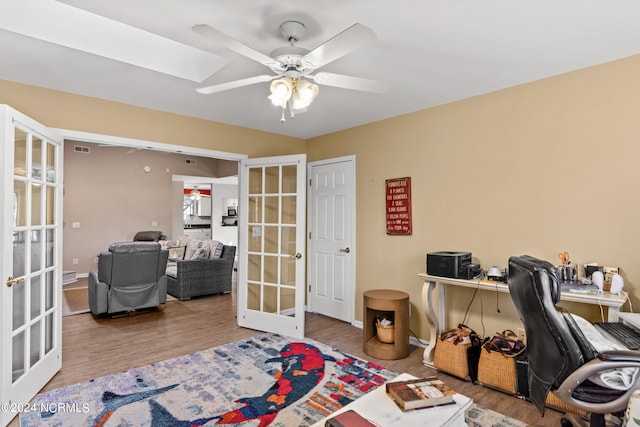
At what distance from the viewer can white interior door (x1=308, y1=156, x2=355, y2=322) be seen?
436cm

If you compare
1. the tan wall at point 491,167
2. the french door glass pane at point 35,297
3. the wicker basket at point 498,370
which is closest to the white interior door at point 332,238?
the tan wall at point 491,167

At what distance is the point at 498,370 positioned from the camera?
2.60 m

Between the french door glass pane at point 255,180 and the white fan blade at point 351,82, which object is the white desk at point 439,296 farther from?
the french door glass pane at point 255,180

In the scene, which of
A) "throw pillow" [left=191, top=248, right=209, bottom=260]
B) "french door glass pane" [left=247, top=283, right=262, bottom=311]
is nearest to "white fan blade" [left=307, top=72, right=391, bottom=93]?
"french door glass pane" [left=247, top=283, right=262, bottom=311]

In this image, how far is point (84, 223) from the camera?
287 inches

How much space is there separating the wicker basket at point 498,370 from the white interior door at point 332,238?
1845mm

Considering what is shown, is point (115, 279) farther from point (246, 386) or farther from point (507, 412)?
point (507, 412)

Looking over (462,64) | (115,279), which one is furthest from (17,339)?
(462,64)

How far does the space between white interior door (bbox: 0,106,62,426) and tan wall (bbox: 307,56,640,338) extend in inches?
122

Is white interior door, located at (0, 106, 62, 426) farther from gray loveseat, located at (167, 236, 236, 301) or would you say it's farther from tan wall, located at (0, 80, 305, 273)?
gray loveseat, located at (167, 236, 236, 301)

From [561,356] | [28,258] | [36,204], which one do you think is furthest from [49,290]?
[561,356]

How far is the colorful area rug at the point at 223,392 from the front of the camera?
7.50 feet

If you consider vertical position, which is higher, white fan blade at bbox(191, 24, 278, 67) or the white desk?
white fan blade at bbox(191, 24, 278, 67)

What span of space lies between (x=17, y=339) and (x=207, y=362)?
1404mm
